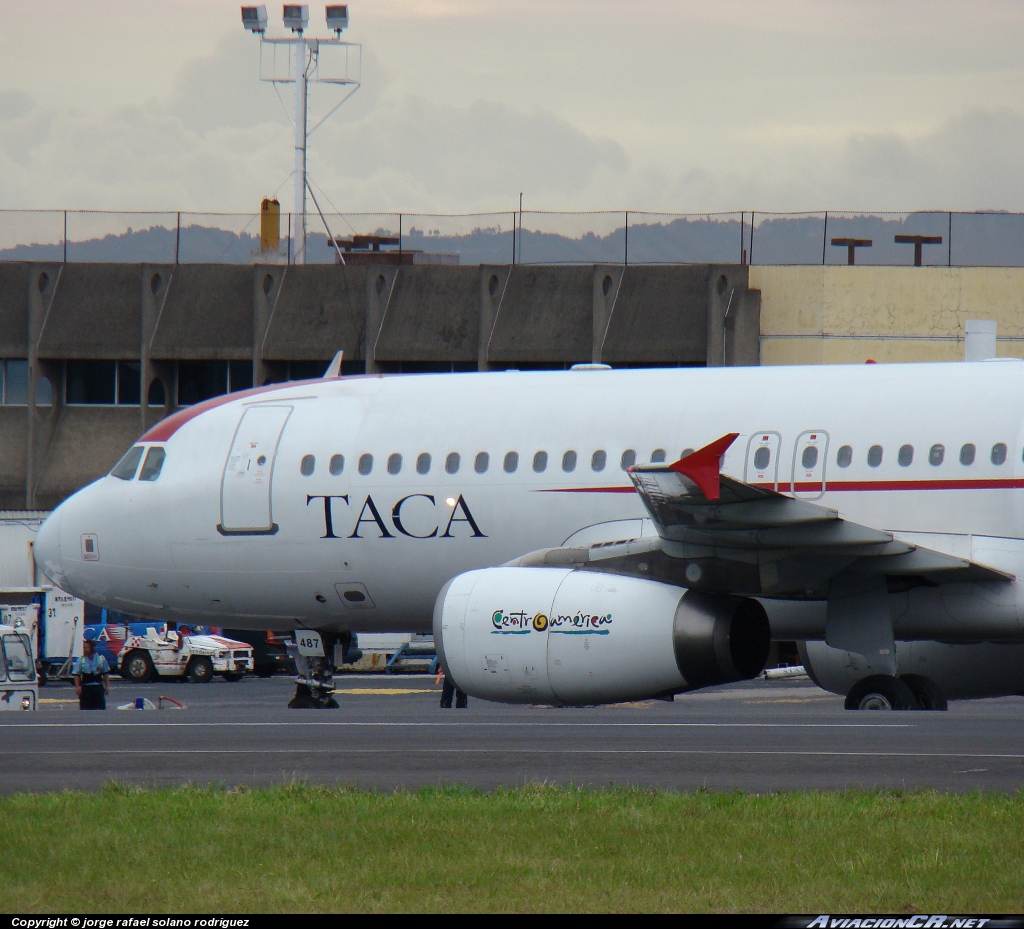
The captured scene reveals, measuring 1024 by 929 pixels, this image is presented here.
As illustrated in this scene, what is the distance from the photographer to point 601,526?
16.9 meters

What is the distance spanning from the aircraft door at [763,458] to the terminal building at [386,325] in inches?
1091

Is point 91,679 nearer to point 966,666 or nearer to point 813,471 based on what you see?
point 813,471

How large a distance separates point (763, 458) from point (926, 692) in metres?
3.00

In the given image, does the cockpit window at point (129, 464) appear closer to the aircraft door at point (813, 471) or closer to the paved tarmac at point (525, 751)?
the paved tarmac at point (525, 751)

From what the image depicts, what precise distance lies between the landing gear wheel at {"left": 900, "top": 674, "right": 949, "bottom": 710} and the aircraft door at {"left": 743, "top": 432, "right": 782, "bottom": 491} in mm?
2639

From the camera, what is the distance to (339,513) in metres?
18.2

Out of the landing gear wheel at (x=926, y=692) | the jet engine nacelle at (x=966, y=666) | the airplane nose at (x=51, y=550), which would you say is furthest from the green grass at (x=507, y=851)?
the airplane nose at (x=51, y=550)

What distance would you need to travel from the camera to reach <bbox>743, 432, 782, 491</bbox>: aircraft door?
16.2m

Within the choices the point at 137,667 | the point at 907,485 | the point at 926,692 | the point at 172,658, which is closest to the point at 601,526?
the point at 907,485

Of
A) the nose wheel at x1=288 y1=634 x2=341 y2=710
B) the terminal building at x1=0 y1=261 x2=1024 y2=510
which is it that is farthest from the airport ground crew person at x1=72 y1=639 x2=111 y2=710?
the terminal building at x1=0 y1=261 x2=1024 y2=510

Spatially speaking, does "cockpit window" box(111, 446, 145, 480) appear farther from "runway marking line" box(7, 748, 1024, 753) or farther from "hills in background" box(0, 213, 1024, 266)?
"hills in background" box(0, 213, 1024, 266)

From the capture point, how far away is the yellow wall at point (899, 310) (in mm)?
43562
